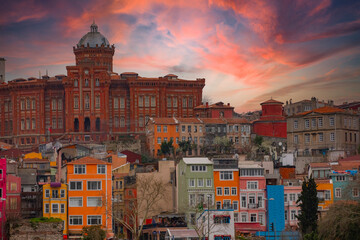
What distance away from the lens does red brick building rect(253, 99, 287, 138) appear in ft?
424

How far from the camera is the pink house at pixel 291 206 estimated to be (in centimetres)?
8212

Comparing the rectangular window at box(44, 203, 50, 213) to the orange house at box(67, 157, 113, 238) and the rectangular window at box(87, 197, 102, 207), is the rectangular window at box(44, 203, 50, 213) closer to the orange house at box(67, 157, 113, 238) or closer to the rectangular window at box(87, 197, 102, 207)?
the orange house at box(67, 157, 113, 238)

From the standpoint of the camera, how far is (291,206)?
82625 mm

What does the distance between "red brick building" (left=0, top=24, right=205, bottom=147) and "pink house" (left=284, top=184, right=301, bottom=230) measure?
196 feet

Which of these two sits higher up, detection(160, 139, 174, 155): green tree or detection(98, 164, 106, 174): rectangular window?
detection(160, 139, 174, 155): green tree

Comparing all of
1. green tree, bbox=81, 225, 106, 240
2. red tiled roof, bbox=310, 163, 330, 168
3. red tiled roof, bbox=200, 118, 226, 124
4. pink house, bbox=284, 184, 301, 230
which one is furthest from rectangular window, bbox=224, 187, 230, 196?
red tiled roof, bbox=200, 118, 226, 124

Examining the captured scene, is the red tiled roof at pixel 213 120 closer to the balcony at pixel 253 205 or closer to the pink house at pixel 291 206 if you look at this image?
the pink house at pixel 291 206

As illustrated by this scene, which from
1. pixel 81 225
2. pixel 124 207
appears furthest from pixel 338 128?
pixel 81 225

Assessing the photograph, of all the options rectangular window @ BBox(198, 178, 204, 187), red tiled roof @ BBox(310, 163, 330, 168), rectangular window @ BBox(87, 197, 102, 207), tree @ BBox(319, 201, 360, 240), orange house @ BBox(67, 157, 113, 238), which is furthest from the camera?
red tiled roof @ BBox(310, 163, 330, 168)

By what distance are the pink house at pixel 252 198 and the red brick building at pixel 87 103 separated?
56.8 m

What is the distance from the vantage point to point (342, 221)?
6291 centimetres

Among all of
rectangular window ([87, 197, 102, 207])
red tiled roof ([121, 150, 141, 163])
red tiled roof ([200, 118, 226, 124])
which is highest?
red tiled roof ([200, 118, 226, 124])

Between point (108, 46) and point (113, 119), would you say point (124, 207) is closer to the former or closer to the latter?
point (113, 119)

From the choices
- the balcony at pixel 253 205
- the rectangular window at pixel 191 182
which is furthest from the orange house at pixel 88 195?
the balcony at pixel 253 205
